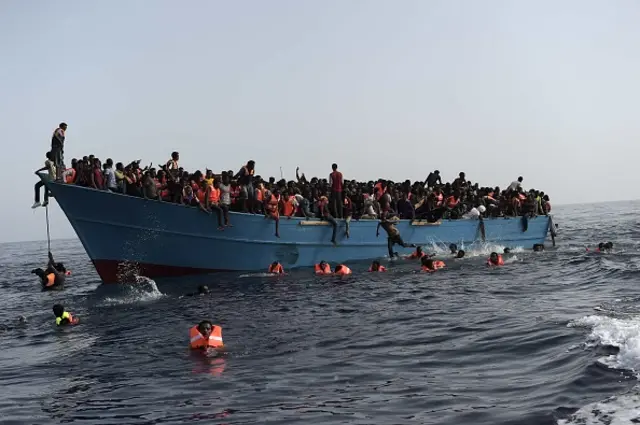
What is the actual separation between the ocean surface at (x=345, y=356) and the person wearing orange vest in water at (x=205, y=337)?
0.22m

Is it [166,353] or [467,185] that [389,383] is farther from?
[467,185]

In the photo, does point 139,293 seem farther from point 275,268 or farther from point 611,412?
point 611,412

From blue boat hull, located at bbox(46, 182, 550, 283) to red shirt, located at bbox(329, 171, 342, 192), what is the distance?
48.0 inches

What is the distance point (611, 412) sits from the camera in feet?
19.8

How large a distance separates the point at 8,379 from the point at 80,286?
1287 cm

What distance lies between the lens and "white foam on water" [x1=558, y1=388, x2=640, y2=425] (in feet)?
19.0

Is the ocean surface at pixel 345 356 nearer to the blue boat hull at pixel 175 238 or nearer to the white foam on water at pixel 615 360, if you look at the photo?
the white foam on water at pixel 615 360

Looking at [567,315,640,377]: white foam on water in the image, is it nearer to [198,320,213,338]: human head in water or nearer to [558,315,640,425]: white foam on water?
[558,315,640,425]: white foam on water

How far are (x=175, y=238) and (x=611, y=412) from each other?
14355 millimetres

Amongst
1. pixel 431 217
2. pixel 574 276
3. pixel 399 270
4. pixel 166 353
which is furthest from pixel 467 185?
pixel 166 353

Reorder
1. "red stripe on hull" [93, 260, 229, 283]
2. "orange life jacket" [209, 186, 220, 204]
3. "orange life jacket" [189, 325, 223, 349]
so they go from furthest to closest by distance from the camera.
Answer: "red stripe on hull" [93, 260, 229, 283], "orange life jacket" [209, 186, 220, 204], "orange life jacket" [189, 325, 223, 349]

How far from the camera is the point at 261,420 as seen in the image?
21.7 feet

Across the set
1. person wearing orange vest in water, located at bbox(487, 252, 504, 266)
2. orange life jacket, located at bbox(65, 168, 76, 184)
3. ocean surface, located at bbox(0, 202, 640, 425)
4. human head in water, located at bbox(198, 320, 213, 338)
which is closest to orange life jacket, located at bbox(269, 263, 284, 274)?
ocean surface, located at bbox(0, 202, 640, 425)

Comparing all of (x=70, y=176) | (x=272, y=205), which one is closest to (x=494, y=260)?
(x=272, y=205)
